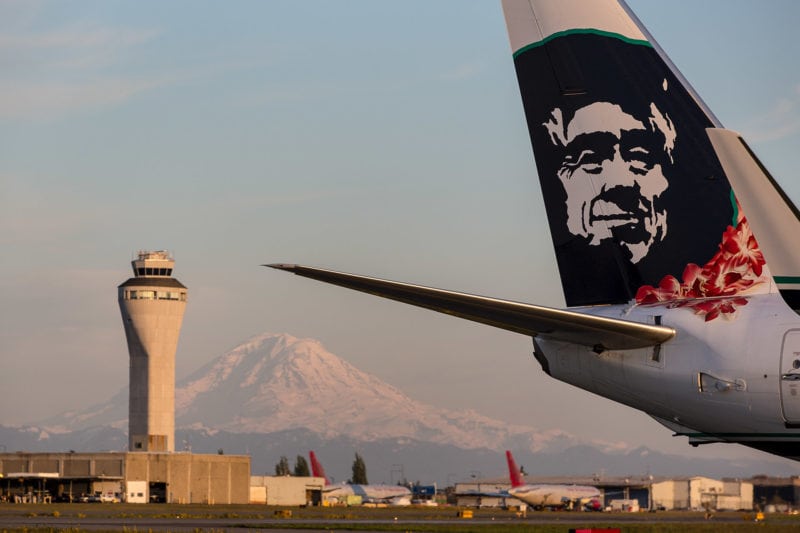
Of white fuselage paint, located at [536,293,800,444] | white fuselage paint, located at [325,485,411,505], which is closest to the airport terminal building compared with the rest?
white fuselage paint, located at [325,485,411,505]

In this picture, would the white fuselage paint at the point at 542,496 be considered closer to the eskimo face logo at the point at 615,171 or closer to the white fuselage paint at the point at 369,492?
the white fuselage paint at the point at 369,492

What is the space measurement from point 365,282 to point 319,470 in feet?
598

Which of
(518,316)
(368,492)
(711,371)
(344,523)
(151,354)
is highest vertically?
(151,354)

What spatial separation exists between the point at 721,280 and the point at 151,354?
168 m

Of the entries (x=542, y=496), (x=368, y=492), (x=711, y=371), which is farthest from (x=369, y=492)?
(x=711, y=371)

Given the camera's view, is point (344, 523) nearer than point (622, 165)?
No

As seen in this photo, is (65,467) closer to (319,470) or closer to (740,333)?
(319,470)

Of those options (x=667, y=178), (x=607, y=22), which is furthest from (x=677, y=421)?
(x=607, y=22)

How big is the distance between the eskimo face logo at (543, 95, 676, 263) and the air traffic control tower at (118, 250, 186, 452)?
16544cm

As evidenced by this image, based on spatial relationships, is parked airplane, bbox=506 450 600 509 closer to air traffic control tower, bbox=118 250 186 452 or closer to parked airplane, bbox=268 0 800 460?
air traffic control tower, bbox=118 250 186 452

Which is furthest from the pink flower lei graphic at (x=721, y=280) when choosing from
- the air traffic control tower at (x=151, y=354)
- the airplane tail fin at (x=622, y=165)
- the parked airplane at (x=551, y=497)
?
the air traffic control tower at (x=151, y=354)

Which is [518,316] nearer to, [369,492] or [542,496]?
[542,496]

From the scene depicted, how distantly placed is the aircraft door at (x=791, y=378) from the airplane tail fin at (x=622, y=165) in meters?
1.54

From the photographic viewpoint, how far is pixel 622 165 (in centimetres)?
1855
